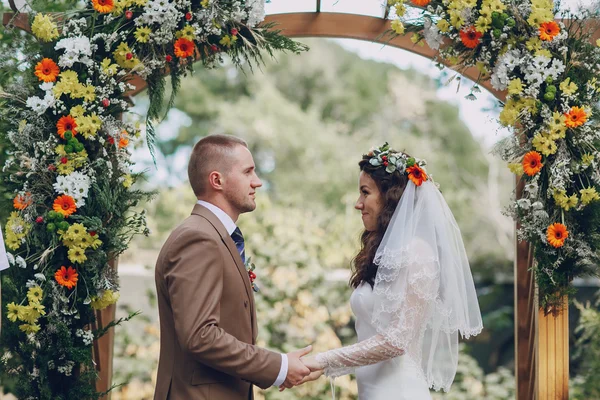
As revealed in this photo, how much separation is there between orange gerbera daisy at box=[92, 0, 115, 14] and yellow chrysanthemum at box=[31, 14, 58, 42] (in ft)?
0.72

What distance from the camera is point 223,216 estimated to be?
3.37m

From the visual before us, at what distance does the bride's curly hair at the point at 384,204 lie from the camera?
3.77m

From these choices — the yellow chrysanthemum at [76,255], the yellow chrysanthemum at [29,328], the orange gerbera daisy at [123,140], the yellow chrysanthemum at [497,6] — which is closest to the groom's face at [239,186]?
the orange gerbera daisy at [123,140]

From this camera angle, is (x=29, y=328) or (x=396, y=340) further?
(x=29, y=328)

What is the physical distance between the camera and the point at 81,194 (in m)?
3.63

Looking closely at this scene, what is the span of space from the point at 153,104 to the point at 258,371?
150cm

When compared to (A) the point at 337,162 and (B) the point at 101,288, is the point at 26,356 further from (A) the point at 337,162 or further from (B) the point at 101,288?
(A) the point at 337,162

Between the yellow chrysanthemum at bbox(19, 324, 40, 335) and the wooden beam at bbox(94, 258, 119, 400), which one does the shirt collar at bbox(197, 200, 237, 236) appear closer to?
the yellow chrysanthemum at bbox(19, 324, 40, 335)

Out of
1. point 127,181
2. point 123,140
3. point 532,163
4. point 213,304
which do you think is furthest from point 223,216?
point 532,163

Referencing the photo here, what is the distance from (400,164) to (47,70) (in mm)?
1774

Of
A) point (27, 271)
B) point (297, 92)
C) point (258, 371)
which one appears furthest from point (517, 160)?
point (297, 92)

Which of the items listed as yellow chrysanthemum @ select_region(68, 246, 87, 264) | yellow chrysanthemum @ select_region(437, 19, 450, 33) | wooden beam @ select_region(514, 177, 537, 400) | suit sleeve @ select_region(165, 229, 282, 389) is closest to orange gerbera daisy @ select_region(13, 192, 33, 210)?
yellow chrysanthemum @ select_region(68, 246, 87, 264)

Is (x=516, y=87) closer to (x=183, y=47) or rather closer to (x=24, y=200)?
(x=183, y=47)

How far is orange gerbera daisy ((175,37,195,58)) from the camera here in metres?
3.82
